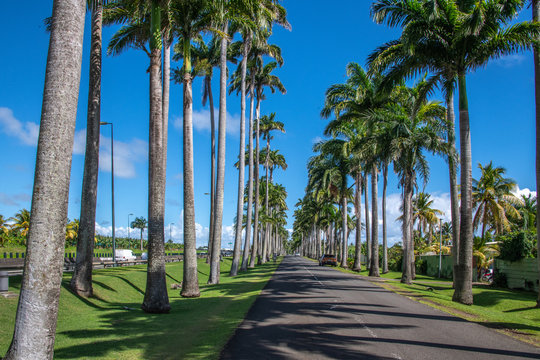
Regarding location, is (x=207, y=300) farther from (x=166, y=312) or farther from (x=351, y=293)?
(x=351, y=293)

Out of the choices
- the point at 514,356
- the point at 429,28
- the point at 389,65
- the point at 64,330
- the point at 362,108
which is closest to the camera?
the point at 514,356

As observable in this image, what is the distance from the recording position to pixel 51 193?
5.75 meters

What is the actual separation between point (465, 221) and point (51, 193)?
617 inches

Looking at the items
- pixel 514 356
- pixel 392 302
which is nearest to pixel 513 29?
pixel 392 302

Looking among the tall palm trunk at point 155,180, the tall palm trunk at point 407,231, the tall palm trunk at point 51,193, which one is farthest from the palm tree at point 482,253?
the tall palm trunk at point 51,193

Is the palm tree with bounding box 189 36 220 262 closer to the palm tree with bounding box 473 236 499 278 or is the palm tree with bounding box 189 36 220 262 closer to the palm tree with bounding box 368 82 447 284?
the palm tree with bounding box 368 82 447 284

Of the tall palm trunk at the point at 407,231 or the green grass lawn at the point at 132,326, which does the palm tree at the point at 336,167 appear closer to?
the tall palm trunk at the point at 407,231

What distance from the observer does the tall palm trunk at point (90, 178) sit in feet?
46.9

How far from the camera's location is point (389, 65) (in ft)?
66.0

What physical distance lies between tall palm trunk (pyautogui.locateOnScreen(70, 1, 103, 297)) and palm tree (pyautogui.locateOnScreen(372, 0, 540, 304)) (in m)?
11.9

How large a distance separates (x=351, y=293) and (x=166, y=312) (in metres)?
8.46

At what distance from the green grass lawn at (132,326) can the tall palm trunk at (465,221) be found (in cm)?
854

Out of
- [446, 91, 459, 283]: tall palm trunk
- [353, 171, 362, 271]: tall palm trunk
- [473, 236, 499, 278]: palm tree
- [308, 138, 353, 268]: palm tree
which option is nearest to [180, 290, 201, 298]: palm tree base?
[446, 91, 459, 283]: tall palm trunk

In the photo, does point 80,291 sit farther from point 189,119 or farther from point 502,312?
point 502,312
